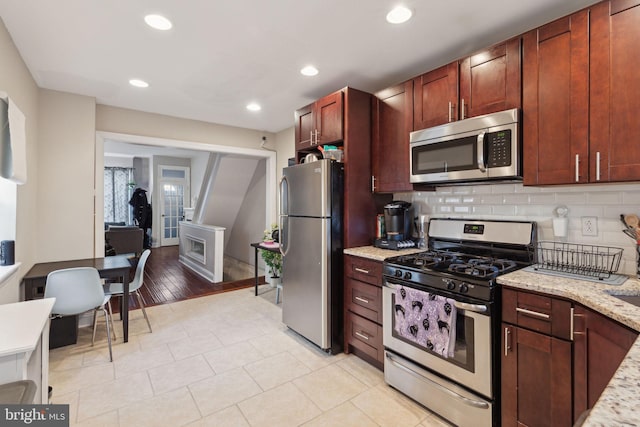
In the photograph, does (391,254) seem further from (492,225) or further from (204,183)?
(204,183)

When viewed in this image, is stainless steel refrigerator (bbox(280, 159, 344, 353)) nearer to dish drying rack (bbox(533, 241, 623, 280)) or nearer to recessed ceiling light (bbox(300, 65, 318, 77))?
recessed ceiling light (bbox(300, 65, 318, 77))

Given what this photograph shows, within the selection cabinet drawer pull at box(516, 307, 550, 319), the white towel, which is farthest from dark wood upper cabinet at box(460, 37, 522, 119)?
the white towel

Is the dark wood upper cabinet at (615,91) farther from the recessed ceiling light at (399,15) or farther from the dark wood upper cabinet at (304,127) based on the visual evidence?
the dark wood upper cabinet at (304,127)

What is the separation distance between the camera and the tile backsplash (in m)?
1.76

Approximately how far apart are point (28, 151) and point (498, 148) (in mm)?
3768

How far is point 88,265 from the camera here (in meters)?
2.95

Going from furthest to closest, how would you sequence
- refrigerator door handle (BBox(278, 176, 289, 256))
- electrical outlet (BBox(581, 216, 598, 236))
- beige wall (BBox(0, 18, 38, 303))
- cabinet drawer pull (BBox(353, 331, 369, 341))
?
refrigerator door handle (BBox(278, 176, 289, 256)), cabinet drawer pull (BBox(353, 331, 369, 341)), beige wall (BBox(0, 18, 38, 303)), electrical outlet (BBox(581, 216, 598, 236))

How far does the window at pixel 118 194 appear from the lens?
8297 millimetres

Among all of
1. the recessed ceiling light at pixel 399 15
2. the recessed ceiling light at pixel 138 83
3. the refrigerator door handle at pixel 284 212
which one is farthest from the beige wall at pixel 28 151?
the recessed ceiling light at pixel 399 15

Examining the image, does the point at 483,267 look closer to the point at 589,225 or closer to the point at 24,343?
the point at 589,225

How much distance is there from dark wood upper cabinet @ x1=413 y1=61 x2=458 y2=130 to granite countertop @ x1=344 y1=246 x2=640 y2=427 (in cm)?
107

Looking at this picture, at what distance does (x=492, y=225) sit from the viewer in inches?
88.8

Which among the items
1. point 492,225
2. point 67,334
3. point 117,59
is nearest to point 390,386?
point 492,225

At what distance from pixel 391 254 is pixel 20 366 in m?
2.15
